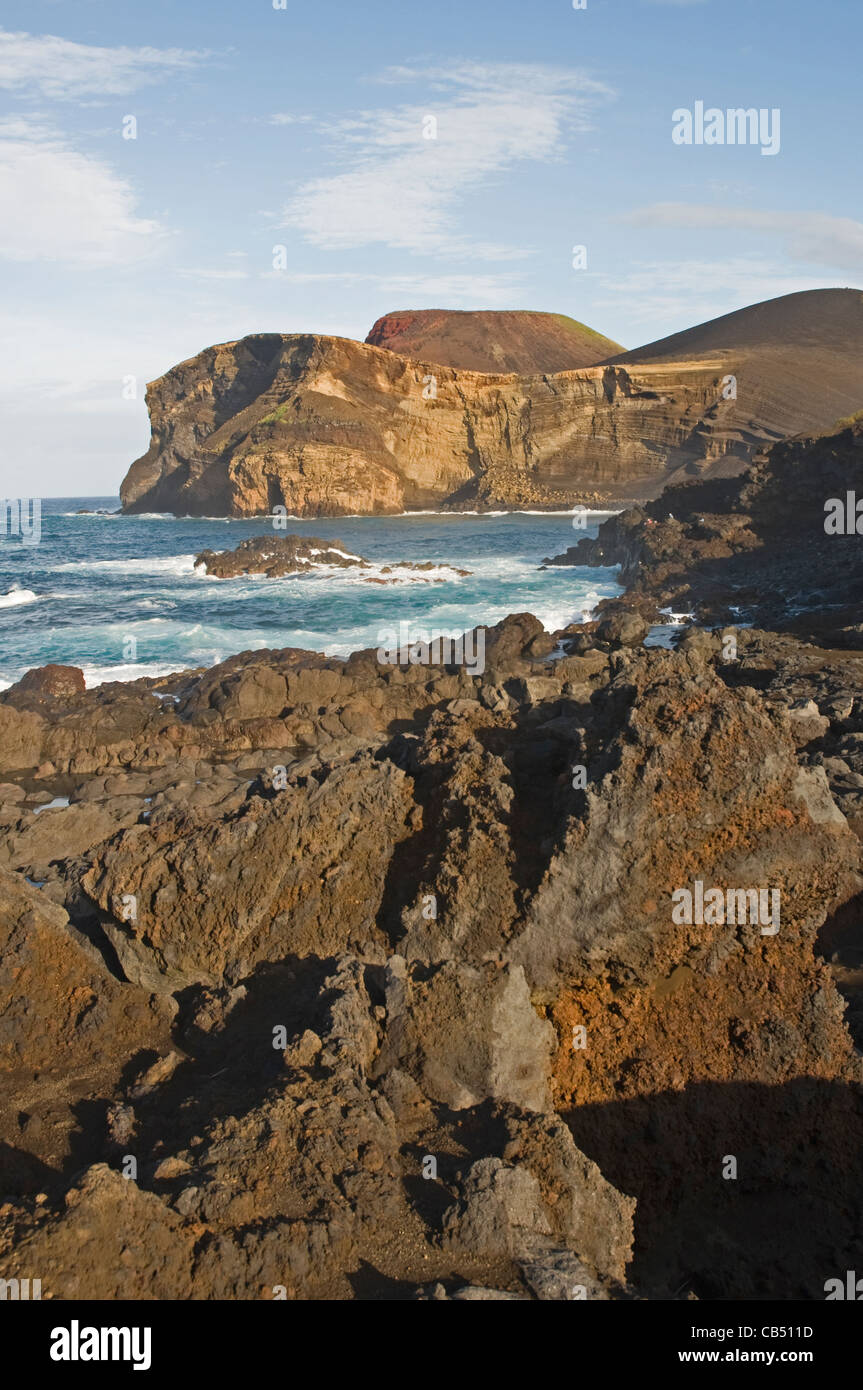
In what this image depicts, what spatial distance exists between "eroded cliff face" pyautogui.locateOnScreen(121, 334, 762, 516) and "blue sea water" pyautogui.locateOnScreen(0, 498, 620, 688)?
15775mm

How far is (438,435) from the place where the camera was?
71.0m

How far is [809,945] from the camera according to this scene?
4.81m

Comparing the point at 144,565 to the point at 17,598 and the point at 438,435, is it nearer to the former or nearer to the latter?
the point at 17,598

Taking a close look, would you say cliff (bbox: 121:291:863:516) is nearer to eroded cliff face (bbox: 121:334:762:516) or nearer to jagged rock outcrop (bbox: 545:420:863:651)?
eroded cliff face (bbox: 121:334:762:516)

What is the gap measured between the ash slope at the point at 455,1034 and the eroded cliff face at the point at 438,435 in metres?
60.2

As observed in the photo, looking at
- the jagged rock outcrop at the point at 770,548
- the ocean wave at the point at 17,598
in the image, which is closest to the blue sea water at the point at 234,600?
the ocean wave at the point at 17,598

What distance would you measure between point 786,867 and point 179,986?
131 inches

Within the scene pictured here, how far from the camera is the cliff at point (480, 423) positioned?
63.9 meters

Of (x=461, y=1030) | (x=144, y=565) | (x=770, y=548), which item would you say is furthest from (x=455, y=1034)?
(x=144, y=565)

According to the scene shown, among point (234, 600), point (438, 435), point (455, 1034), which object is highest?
point (438, 435)

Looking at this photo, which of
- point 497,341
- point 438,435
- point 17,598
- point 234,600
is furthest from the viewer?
point 497,341

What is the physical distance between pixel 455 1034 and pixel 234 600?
26251 millimetres

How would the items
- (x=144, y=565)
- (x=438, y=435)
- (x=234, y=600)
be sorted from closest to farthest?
(x=234, y=600), (x=144, y=565), (x=438, y=435)

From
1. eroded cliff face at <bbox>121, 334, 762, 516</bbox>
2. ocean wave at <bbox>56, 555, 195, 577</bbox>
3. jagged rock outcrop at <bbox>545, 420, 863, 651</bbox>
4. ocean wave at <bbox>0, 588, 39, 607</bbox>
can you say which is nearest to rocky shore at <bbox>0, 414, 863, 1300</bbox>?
Answer: jagged rock outcrop at <bbox>545, 420, 863, 651</bbox>
